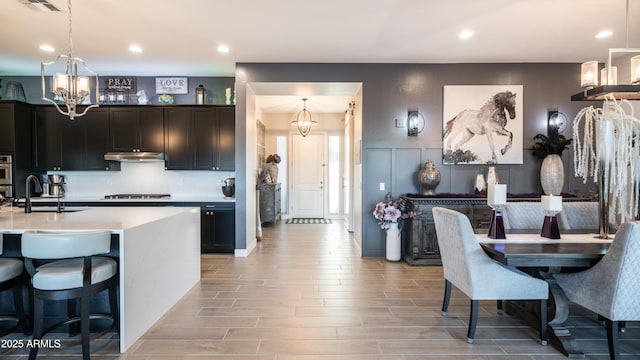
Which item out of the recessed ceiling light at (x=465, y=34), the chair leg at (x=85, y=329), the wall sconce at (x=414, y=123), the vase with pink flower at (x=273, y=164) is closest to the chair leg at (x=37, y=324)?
the chair leg at (x=85, y=329)

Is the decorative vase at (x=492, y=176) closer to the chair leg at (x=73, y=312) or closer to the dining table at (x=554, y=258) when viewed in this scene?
the dining table at (x=554, y=258)

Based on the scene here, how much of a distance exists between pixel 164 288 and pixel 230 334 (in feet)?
2.67

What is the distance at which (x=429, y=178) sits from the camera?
469 centimetres

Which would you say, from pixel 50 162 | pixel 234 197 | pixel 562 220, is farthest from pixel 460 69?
pixel 50 162

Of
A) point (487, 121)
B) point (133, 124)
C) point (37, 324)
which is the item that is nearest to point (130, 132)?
point (133, 124)

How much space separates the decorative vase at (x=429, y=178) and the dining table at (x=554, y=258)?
1928 millimetres

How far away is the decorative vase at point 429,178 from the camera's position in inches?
185

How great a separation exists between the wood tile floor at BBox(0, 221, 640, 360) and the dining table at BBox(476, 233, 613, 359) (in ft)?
0.41

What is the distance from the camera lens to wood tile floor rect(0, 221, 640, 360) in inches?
92.4

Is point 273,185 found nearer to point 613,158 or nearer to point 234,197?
point 234,197

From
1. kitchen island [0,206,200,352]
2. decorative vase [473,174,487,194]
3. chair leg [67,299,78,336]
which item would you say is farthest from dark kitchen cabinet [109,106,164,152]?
decorative vase [473,174,487,194]

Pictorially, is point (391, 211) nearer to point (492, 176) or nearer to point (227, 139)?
point (492, 176)

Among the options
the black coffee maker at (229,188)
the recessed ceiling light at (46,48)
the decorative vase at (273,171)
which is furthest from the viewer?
the decorative vase at (273,171)

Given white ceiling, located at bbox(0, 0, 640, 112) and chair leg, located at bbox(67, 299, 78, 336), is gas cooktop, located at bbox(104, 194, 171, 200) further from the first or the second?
chair leg, located at bbox(67, 299, 78, 336)
